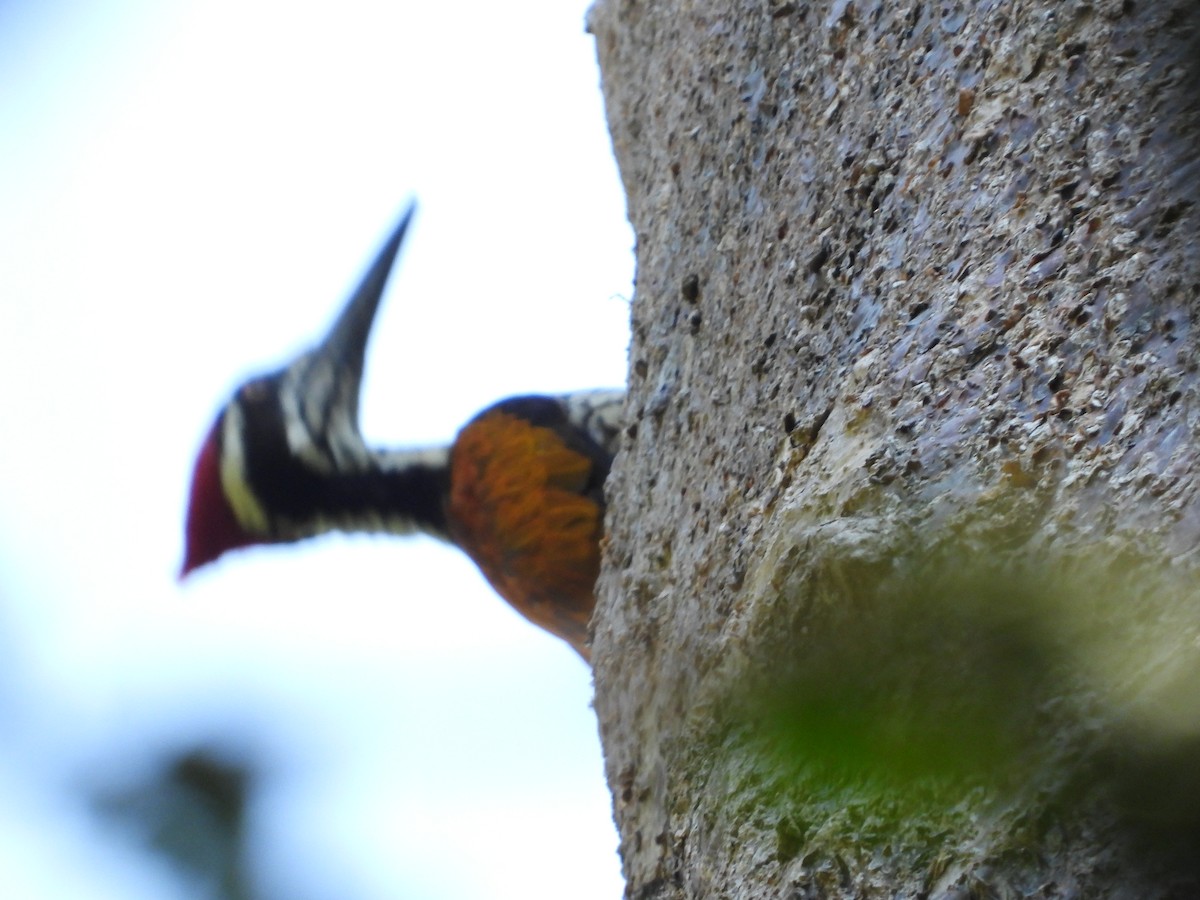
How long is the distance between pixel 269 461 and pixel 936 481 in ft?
7.68

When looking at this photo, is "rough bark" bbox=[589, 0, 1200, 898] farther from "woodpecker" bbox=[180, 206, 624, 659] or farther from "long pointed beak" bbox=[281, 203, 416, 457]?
"long pointed beak" bbox=[281, 203, 416, 457]

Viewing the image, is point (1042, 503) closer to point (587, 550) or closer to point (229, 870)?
point (229, 870)

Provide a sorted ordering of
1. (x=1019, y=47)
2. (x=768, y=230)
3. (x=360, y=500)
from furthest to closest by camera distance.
Answer: 1. (x=360, y=500)
2. (x=768, y=230)
3. (x=1019, y=47)

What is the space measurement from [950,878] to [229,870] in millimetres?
405

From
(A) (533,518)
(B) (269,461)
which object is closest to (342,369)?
(B) (269,461)

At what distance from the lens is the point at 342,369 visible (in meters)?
3.31

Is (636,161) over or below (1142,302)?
over

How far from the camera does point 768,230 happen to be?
1347 mm

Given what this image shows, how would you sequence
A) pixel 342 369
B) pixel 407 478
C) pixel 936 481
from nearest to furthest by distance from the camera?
pixel 936 481
pixel 407 478
pixel 342 369

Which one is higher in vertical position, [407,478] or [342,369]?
[342,369]

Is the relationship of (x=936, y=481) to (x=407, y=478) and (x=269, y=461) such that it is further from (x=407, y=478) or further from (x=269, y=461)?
(x=269, y=461)

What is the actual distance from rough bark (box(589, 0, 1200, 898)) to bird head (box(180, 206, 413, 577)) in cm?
169

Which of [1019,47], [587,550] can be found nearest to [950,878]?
[1019,47]

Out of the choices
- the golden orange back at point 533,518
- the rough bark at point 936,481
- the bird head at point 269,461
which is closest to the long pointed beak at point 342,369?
the bird head at point 269,461
